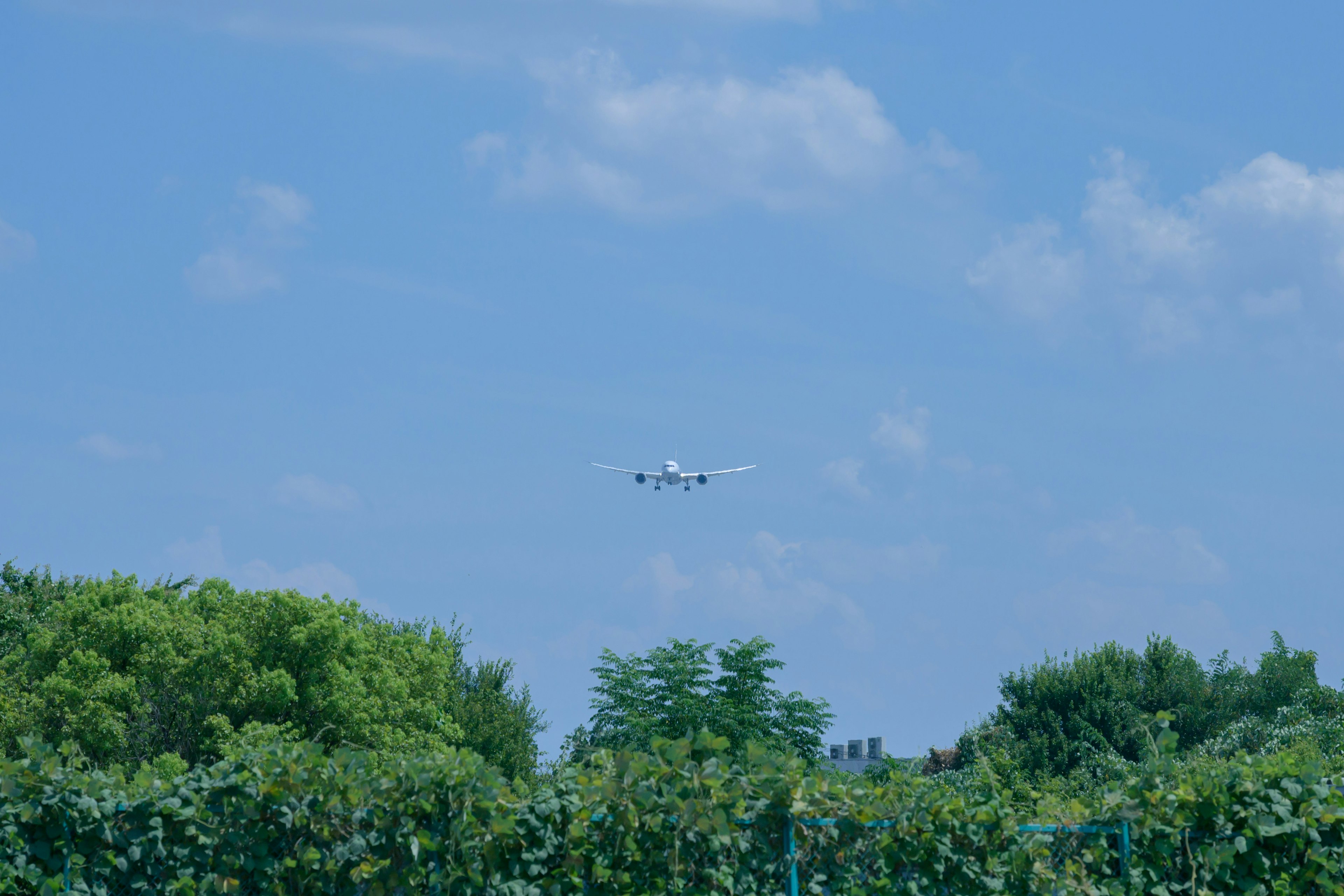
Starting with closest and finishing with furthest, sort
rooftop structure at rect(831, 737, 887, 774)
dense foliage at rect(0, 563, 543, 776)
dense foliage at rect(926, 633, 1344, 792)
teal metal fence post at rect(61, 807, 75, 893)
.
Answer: teal metal fence post at rect(61, 807, 75, 893)
dense foliage at rect(0, 563, 543, 776)
dense foliage at rect(926, 633, 1344, 792)
rooftop structure at rect(831, 737, 887, 774)

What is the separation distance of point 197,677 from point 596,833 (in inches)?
1150

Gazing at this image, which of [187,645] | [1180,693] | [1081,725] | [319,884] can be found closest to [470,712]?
[187,645]

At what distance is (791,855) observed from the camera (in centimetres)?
689

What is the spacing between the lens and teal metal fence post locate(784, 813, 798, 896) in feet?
22.5

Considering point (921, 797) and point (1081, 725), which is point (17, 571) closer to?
point (1081, 725)

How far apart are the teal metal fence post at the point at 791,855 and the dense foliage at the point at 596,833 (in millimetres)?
23

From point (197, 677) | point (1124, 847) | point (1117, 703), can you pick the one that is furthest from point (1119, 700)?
point (1124, 847)

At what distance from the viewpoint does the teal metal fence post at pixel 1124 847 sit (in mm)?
7234

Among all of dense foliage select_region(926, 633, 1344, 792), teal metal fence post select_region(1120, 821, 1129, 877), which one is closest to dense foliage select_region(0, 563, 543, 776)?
dense foliage select_region(926, 633, 1344, 792)

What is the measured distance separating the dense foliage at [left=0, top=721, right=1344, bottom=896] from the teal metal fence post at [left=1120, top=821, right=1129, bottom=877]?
0.06 ft

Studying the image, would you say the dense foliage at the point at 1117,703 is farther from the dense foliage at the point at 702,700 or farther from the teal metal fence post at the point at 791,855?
the teal metal fence post at the point at 791,855

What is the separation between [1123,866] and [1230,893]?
741mm

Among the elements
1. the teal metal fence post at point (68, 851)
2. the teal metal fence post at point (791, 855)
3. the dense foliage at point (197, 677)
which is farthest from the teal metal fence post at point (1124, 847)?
the dense foliage at point (197, 677)

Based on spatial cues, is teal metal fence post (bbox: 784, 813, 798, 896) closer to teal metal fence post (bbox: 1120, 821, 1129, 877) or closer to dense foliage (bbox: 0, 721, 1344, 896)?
dense foliage (bbox: 0, 721, 1344, 896)
